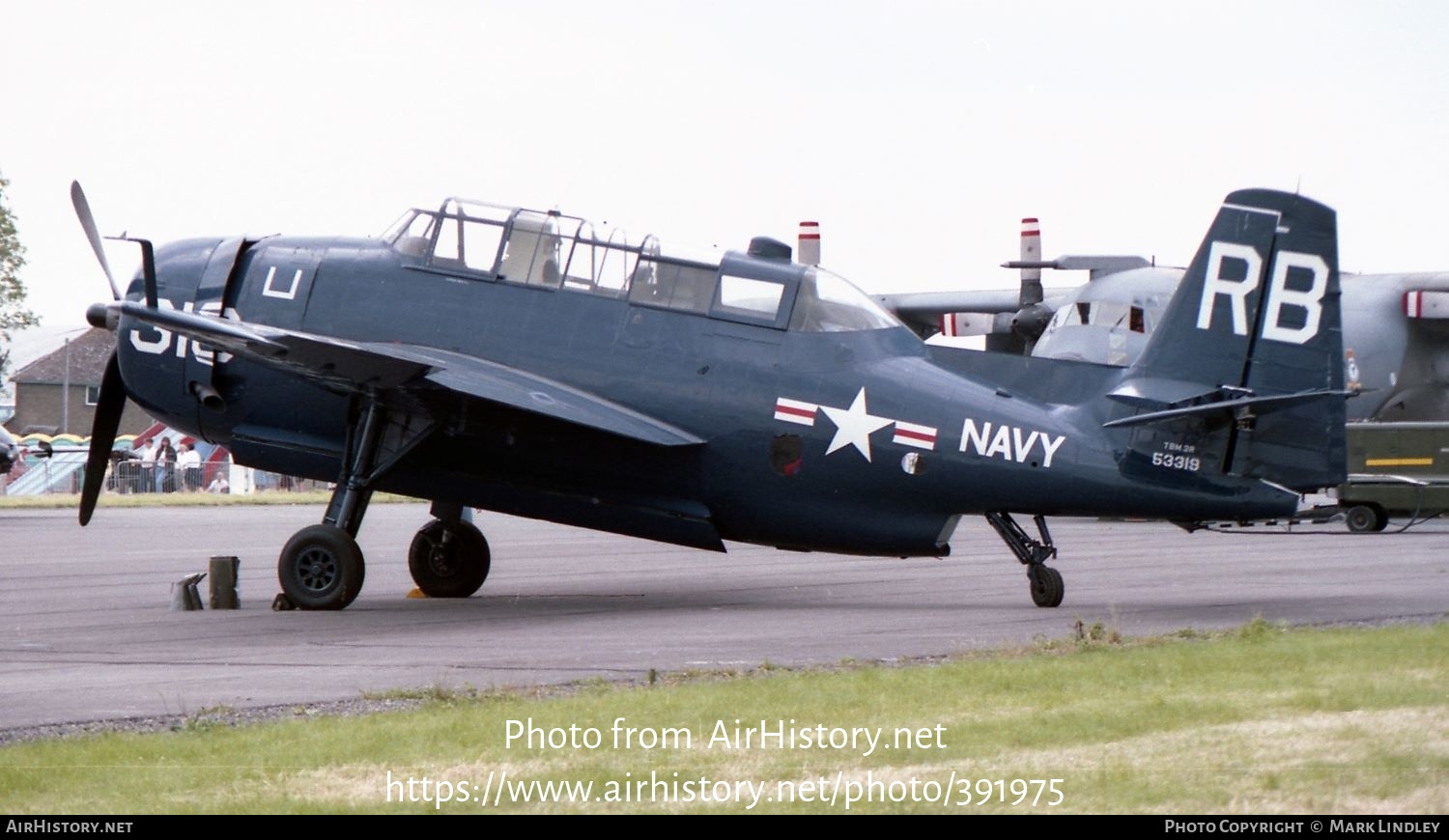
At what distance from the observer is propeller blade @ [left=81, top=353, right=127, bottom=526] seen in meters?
17.7

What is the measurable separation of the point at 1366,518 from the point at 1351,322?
7311mm

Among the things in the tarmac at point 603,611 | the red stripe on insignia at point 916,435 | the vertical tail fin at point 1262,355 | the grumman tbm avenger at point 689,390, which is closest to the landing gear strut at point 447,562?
the tarmac at point 603,611

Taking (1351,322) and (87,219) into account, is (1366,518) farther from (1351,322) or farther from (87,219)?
(87,219)

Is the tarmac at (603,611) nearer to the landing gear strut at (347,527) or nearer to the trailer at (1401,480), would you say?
the landing gear strut at (347,527)

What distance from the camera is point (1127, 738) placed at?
7.94 m

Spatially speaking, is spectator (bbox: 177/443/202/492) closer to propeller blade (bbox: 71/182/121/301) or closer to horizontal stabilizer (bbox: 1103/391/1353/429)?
propeller blade (bbox: 71/182/121/301)

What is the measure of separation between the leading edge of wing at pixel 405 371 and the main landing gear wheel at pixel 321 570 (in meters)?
1.39

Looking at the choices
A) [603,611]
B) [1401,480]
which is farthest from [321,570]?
[1401,480]

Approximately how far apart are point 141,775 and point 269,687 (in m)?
3.28

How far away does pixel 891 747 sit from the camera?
7.77 m

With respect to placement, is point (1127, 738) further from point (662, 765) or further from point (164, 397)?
point (164, 397)

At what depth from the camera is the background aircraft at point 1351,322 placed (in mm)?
32438
